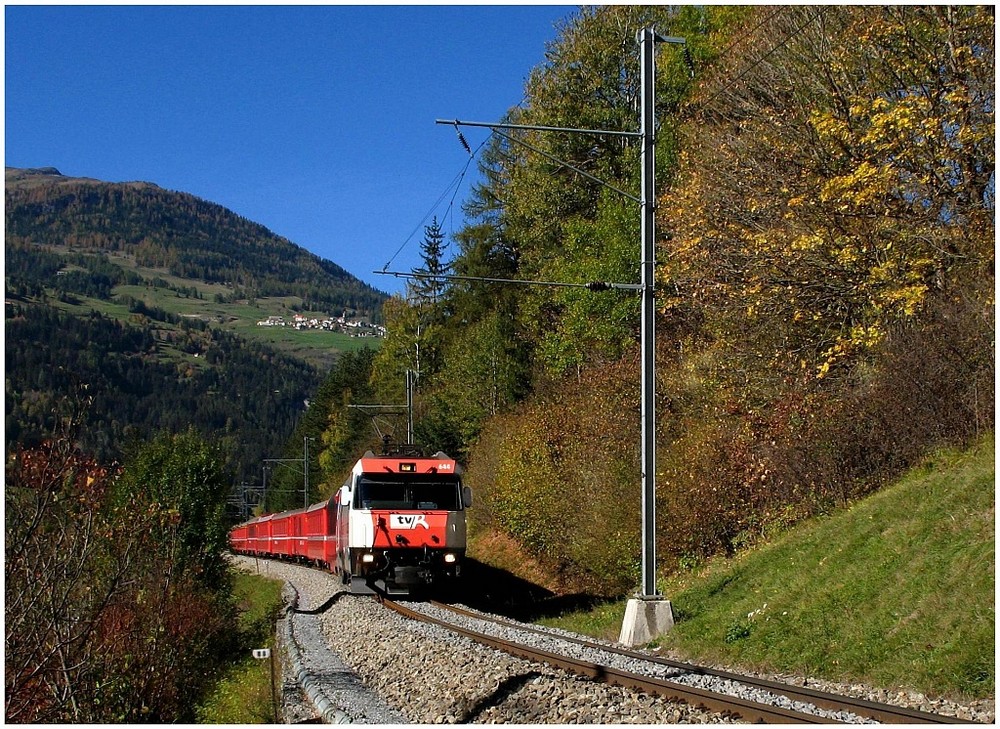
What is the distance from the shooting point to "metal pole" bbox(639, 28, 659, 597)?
17.3m

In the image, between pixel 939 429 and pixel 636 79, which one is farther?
pixel 636 79

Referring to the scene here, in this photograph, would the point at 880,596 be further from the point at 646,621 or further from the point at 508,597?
the point at 508,597

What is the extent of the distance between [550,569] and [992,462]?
62.0 feet

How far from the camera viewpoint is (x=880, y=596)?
44.5 feet

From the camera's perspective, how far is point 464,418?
52.2 meters

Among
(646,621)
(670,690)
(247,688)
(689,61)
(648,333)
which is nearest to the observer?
(670,690)

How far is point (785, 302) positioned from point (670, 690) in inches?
582

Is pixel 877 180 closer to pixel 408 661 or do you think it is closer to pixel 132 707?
pixel 408 661

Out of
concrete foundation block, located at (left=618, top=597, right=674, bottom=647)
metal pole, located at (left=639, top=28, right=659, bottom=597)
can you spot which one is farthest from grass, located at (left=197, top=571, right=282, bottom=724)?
metal pole, located at (left=639, top=28, right=659, bottom=597)

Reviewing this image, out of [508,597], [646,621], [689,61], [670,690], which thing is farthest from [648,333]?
[689,61]

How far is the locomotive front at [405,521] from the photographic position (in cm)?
2498

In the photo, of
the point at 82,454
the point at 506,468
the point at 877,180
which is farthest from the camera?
the point at 506,468

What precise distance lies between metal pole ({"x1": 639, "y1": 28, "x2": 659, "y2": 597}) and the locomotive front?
809cm

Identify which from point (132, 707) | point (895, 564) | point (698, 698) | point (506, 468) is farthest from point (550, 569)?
point (698, 698)
